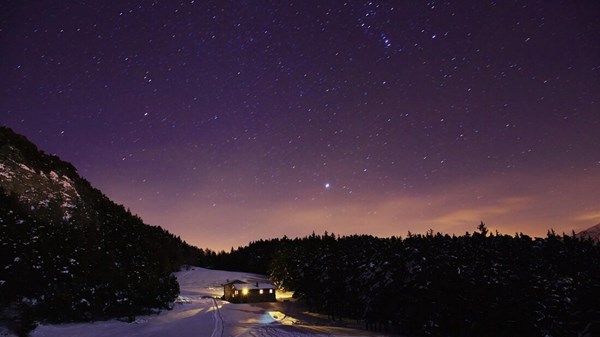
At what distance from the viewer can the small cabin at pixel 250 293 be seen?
7706 cm

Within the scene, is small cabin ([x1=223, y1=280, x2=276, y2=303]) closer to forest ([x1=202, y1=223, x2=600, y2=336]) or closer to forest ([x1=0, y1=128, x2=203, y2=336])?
forest ([x1=0, y1=128, x2=203, y2=336])

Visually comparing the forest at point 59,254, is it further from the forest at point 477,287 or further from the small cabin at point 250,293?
the forest at point 477,287

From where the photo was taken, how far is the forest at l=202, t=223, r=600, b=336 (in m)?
32.9

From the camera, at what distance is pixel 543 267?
37531 millimetres

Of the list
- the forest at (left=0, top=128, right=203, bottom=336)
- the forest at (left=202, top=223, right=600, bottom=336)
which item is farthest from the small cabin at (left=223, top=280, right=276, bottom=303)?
the forest at (left=202, top=223, right=600, bottom=336)

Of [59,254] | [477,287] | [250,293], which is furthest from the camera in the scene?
[250,293]

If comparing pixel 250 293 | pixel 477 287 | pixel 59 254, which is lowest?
pixel 250 293

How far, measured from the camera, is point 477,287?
36312 mm

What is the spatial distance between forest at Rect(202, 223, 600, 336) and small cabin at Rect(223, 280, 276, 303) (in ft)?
81.9

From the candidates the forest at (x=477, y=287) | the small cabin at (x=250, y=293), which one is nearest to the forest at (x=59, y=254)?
the small cabin at (x=250, y=293)

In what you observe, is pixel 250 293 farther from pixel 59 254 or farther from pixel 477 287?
pixel 477 287

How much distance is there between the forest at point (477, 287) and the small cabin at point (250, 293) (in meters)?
25.0

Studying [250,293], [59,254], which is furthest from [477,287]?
[250,293]

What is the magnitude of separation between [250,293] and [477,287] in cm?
5084
